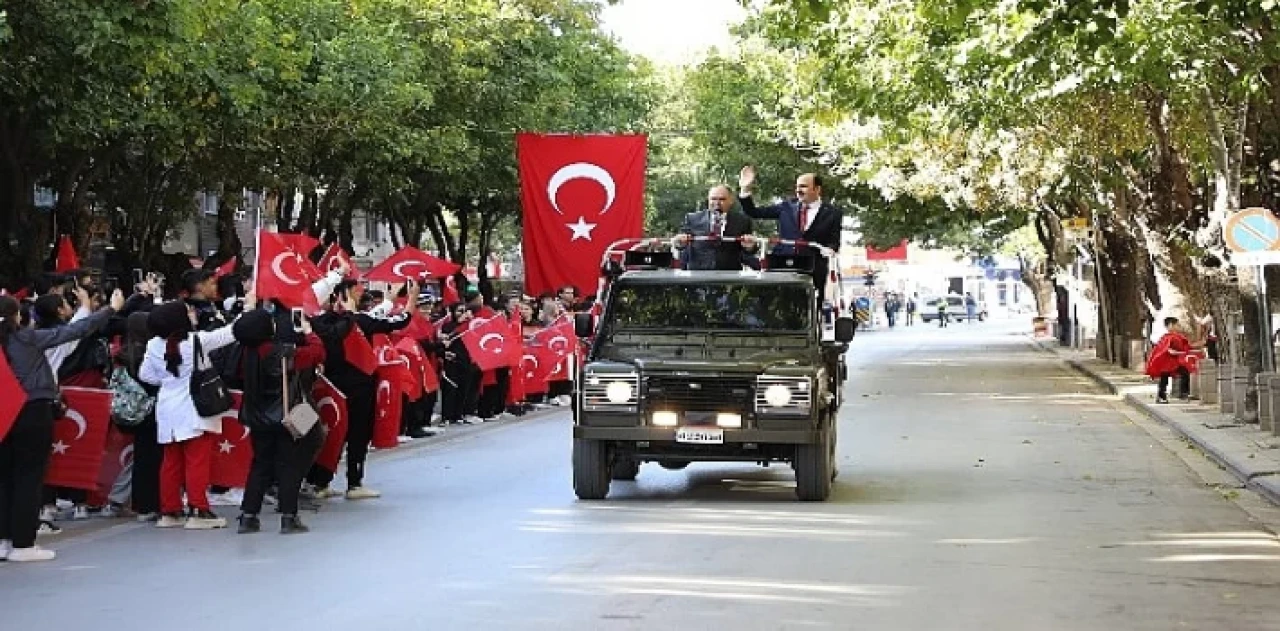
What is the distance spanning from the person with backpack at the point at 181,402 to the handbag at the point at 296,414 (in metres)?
0.53

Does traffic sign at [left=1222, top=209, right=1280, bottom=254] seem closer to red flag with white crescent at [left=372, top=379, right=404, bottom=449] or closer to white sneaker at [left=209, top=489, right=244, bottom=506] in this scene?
red flag with white crescent at [left=372, top=379, right=404, bottom=449]

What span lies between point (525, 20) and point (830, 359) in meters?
26.5

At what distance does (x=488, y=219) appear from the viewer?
55.1 metres

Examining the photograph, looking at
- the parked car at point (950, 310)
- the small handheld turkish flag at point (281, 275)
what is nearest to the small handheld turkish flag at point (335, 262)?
the small handheld turkish flag at point (281, 275)

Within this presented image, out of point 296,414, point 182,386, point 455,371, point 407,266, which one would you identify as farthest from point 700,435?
point 407,266

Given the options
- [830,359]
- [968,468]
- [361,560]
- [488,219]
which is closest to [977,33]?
[968,468]

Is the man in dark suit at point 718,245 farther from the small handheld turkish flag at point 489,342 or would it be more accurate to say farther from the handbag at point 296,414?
the small handheld turkish flag at point 489,342

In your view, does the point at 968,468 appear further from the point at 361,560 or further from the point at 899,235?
the point at 899,235

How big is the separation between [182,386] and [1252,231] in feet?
43.2

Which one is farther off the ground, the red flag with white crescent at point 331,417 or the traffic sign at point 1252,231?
the traffic sign at point 1252,231

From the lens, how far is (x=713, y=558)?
12.1m

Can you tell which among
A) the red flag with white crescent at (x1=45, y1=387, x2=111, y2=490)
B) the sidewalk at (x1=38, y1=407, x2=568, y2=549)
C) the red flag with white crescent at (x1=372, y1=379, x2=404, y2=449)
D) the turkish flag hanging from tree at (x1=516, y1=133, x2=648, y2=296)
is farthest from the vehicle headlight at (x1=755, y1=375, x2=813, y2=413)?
the turkish flag hanging from tree at (x1=516, y1=133, x2=648, y2=296)

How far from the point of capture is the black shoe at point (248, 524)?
539 inches

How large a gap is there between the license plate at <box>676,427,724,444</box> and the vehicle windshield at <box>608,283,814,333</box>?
4.11ft
